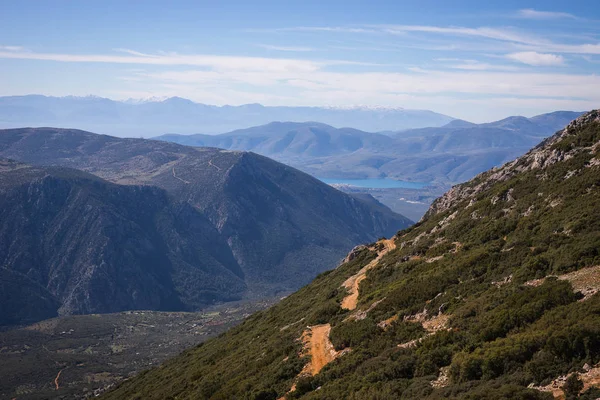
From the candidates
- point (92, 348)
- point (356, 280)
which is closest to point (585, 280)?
point (356, 280)

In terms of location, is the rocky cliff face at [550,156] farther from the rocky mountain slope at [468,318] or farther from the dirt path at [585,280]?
the dirt path at [585,280]

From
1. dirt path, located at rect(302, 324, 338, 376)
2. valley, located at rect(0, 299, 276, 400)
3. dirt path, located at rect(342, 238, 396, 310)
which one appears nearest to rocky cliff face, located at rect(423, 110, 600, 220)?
dirt path, located at rect(342, 238, 396, 310)

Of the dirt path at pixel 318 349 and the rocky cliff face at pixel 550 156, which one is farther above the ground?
the rocky cliff face at pixel 550 156

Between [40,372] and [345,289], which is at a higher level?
[345,289]

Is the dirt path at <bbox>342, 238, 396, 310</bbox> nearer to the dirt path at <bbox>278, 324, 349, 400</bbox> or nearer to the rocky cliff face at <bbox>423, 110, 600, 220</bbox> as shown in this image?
the dirt path at <bbox>278, 324, 349, 400</bbox>

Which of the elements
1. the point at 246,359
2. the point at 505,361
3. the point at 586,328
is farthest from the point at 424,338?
the point at 246,359

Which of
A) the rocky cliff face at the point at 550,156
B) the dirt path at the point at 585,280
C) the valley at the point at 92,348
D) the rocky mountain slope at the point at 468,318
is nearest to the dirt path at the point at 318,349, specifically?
the rocky mountain slope at the point at 468,318

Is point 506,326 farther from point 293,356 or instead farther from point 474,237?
point 474,237
